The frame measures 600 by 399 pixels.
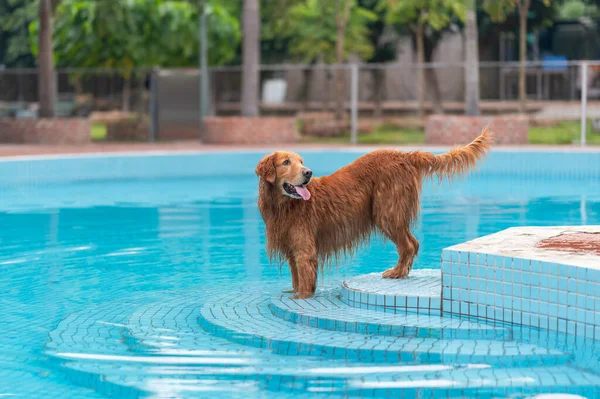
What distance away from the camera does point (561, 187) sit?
1716 centimetres

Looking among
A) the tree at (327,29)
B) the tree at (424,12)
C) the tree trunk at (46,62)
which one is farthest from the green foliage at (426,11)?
the tree trunk at (46,62)

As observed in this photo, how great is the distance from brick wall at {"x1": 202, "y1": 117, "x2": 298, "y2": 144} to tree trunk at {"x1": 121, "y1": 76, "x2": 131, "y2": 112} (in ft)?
12.5

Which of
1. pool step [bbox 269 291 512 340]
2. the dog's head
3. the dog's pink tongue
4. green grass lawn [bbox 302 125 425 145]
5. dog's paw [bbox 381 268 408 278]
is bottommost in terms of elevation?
pool step [bbox 269 291 512 340]

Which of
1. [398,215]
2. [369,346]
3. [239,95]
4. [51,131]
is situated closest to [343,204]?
[398,215]

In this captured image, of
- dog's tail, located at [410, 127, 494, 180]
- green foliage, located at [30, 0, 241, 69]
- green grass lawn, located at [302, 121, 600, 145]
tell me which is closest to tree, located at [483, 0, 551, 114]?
green grass lawn, located at [302, 121, 600, 145]

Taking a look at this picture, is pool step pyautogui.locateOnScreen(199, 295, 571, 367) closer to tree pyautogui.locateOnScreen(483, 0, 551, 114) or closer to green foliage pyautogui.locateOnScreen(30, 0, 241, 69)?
tree pyautogui.locateOnScreen(483, 0, 551, 114)

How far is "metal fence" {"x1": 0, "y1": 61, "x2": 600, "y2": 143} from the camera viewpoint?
27625mm

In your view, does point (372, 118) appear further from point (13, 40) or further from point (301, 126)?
point (13, 40)

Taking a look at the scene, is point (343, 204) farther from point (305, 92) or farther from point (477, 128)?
point (305, 92)

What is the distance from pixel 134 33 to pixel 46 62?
4.92 m

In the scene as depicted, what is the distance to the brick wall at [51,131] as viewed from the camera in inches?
1033

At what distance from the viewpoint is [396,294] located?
704 centimetres

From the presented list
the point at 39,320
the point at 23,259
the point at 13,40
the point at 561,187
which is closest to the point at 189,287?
the point at 39,320

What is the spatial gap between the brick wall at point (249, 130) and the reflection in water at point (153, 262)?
7.23m
